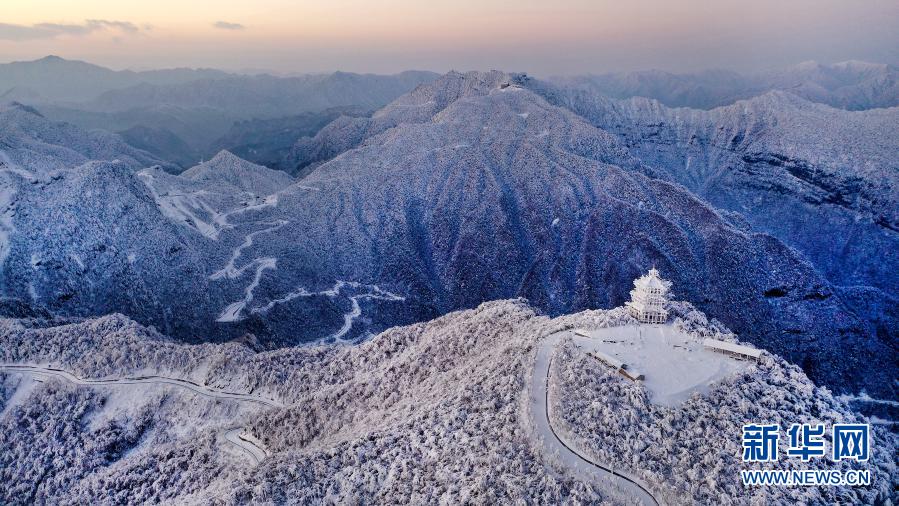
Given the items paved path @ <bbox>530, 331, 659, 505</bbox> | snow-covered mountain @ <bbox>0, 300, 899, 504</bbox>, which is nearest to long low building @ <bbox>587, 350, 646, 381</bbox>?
snow-covered mountain @ <bbox>0, 300, 899, 504</bbox>

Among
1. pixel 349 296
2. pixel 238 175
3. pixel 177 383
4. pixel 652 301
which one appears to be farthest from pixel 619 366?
pixel 238 175

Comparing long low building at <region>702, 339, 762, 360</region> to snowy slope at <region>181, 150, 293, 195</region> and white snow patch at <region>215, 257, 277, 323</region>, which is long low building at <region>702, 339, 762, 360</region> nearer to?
white snow patch at <region>215, 257, 277, 323</region>

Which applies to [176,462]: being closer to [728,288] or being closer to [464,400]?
[464,400]

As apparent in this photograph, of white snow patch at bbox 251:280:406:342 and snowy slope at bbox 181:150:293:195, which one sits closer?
white snow patch at bbox 251:280:406:342

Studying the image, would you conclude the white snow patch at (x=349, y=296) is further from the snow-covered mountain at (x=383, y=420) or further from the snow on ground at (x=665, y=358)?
the snow on ground at (x=665, y=358)

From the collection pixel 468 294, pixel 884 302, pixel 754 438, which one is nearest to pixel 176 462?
pixel 754 438

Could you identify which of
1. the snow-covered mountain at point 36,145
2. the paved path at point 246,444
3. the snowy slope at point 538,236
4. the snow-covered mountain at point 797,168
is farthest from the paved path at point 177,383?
the snow-covered mountain at point 797,168

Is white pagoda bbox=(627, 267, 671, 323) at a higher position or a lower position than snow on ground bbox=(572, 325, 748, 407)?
higher
